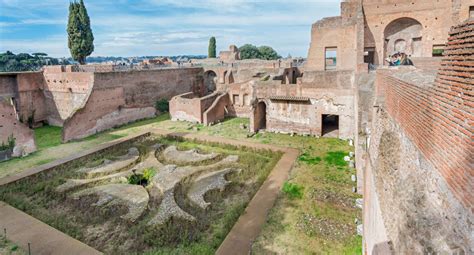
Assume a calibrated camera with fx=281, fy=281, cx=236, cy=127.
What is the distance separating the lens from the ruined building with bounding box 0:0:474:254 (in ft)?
8.18

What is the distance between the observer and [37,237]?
738 cm

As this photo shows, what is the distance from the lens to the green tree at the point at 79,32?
32.3m

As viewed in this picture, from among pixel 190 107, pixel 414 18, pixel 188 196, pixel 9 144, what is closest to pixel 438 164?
pixel 188 196

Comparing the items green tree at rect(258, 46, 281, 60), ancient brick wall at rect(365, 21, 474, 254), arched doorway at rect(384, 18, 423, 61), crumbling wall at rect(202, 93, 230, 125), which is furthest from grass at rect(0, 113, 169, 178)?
green tree at rect(258, 46, 281, 60)

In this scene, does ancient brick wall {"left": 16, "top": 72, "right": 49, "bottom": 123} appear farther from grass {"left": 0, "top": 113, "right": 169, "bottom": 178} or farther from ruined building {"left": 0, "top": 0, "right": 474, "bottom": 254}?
grass {"left": 0, "top": 113, "right": 169, "bottom": 178}

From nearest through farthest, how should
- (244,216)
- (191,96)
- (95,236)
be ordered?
(95,236) < (244,216) < (191,96)

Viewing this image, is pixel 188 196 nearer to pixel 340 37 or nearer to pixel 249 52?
pixel 340 37

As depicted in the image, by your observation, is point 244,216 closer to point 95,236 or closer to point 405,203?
point 95,236

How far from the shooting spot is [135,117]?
21906 mm

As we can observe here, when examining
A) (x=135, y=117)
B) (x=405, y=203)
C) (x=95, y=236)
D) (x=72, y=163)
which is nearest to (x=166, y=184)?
(x=95, y=236)

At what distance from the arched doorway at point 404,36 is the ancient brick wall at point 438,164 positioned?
17.4 meters

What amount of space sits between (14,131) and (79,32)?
22438 mm

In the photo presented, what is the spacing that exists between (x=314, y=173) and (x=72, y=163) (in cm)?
1089

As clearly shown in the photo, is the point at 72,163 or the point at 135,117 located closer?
the point at 72,163
